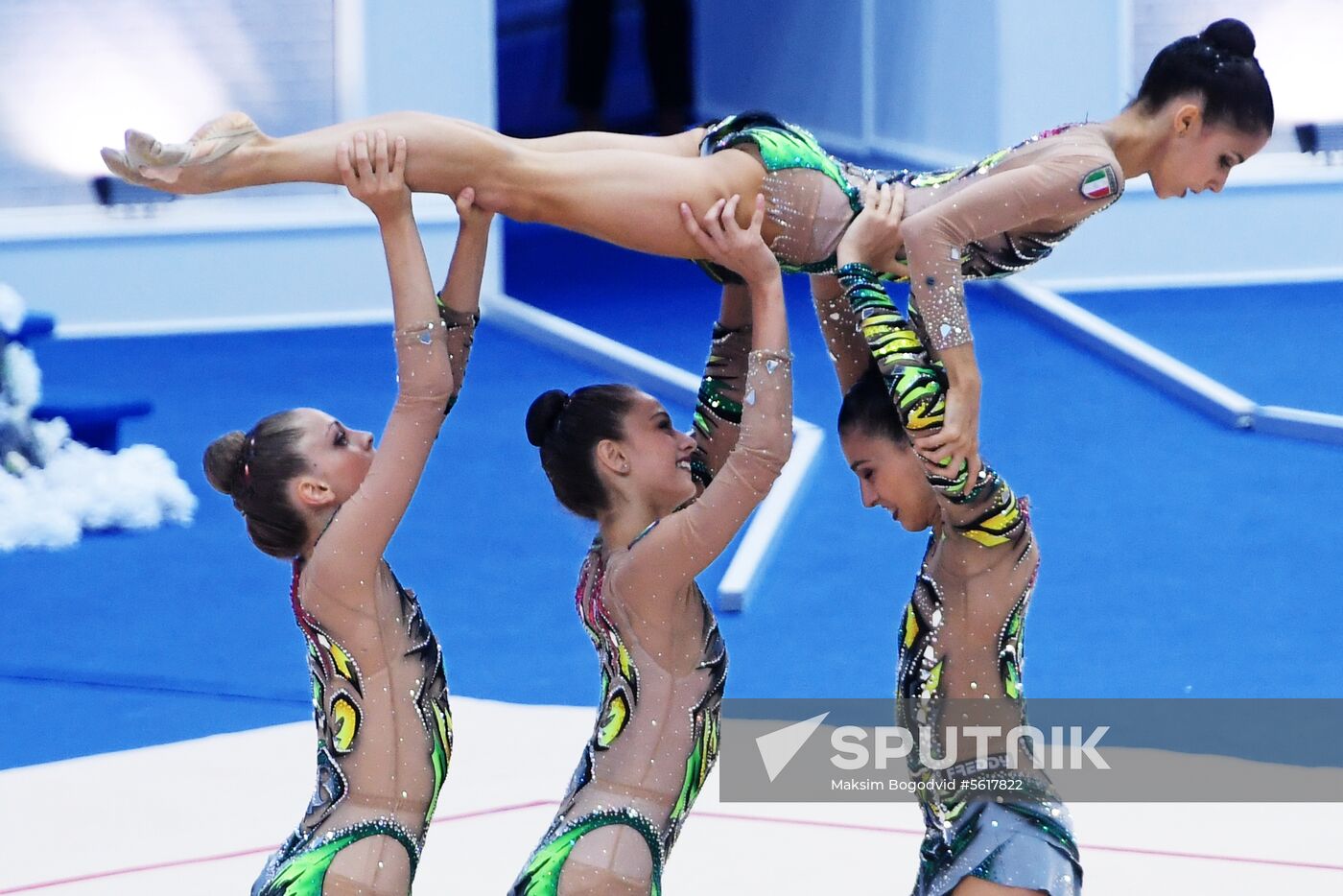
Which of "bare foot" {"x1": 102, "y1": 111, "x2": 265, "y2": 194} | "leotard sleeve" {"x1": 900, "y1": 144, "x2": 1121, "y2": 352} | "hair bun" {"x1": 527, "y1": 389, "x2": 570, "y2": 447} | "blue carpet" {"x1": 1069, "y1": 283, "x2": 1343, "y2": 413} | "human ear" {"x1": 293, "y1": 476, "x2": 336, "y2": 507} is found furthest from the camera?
"blue carpet" {"x1": 1069, "y1": 283, "x2": 1343, "y2": 413}

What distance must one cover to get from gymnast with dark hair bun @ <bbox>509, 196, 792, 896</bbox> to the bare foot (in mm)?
578

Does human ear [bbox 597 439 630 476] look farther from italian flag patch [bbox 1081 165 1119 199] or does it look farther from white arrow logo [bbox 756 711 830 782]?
white arrow logo [bbox 756 711 830 782]

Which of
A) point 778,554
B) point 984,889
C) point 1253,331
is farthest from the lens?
point 1253,331

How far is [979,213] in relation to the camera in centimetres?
256

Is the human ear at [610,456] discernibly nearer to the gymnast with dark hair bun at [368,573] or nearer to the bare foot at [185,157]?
the gymnast with dark hair bun at [368,573]

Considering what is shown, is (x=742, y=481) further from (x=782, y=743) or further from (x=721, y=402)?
(x=782, y=743)

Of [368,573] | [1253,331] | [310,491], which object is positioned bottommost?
[368,573]

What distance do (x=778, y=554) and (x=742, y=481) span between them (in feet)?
9.46

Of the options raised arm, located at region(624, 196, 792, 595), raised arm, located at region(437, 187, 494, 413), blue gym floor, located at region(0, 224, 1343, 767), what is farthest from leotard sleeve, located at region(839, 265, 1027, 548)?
blue gym floor, located at region(0, 224, 1343, 767)

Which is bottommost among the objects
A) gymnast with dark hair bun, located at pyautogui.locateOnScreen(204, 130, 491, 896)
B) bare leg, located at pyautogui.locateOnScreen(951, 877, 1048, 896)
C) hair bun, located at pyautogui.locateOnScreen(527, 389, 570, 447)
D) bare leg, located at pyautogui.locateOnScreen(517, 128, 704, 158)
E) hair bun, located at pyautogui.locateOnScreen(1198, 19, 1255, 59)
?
bare leg, located at pyautogui.locateOnScreen(951, 877, 1048, 896)

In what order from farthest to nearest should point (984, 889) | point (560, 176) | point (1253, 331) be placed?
point (1253, 331), point (560, 176), point (984, 889)

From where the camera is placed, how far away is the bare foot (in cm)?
241

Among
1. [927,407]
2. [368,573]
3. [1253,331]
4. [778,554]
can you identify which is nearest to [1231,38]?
[927,407]

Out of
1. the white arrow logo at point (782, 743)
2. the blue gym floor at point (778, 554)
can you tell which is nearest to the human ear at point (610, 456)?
the white arrow logo at point (782, 743)
